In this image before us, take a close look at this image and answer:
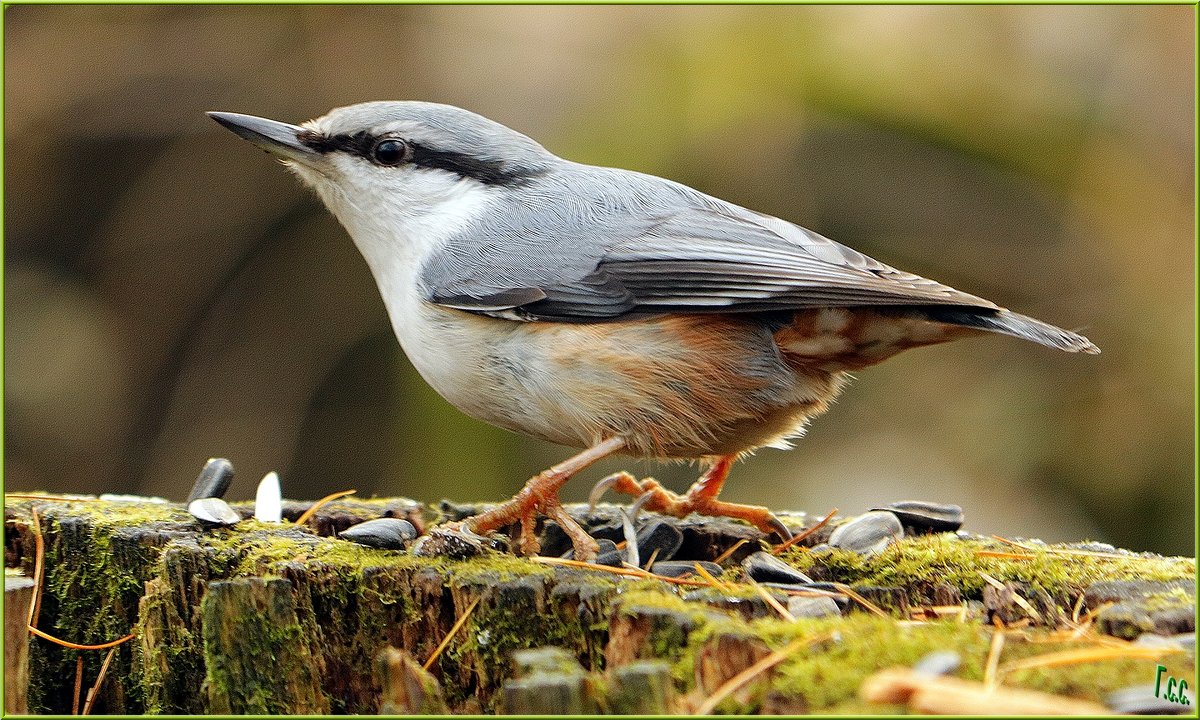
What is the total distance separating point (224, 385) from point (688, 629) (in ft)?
16.4

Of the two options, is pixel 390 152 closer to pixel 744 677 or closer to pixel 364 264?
pixel 744 677

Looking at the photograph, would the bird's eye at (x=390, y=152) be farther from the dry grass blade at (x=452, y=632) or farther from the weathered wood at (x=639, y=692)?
the weathered wood at (x=639, y=692)

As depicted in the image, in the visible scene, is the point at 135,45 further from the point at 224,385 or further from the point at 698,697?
the point at 698,697

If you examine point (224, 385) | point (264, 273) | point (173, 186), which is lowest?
point (224, 385)

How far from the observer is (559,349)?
11.2ft

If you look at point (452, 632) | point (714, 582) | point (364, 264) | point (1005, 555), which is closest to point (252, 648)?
point (452, 632)

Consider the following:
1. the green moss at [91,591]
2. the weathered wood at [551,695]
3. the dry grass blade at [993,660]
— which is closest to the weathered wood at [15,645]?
the green moss at [91,591]

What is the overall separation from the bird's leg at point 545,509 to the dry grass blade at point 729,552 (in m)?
0.41

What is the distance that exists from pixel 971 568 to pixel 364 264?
4498mm

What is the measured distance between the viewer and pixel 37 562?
10.8ft

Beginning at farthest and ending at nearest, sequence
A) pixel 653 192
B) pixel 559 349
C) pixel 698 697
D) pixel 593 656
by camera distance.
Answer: pixel 653 192
pixel 559 349
pixel 593 656
pixel 698 697

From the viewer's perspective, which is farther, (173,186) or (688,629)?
(173,186)

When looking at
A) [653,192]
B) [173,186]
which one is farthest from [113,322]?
[653,192]

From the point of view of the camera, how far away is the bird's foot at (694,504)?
12.0 ft
